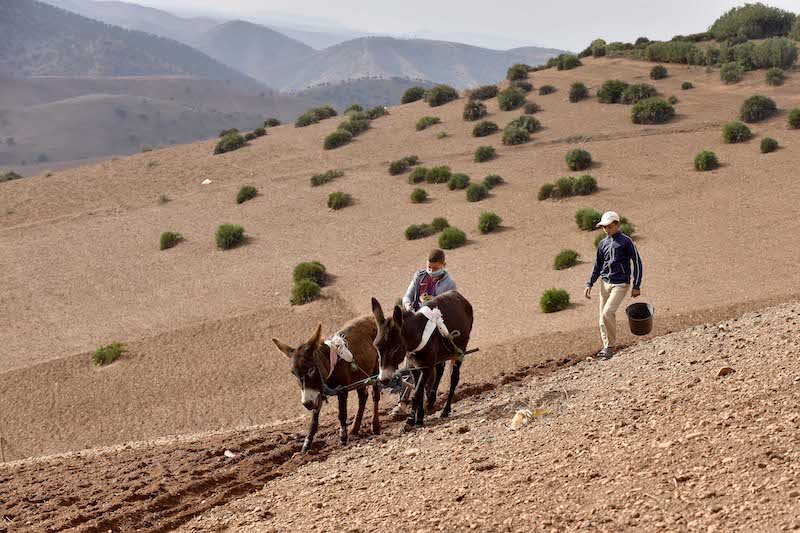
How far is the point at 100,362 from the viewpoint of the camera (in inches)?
805

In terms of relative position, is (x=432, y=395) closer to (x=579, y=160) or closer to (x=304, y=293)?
(x=304, y=293)

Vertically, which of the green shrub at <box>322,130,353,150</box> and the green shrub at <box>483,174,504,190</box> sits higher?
the green shrub at <box>322,130,353,150</box>

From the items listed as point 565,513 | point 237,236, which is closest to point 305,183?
point 237,236

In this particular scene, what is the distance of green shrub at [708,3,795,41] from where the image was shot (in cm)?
6106

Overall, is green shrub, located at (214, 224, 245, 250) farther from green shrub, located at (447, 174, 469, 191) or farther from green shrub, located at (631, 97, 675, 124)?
green shrub, located at (631, 97, 675, 124)

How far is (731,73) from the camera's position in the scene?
48500 mm

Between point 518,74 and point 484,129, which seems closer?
point 484,129

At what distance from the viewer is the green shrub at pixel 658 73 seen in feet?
169

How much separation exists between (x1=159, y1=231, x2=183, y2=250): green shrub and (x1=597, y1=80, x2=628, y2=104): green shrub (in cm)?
2788

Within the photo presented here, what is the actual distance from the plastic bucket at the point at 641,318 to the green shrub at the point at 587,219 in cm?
1474

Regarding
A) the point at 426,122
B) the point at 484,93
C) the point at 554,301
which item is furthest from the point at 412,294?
the point at 484,93

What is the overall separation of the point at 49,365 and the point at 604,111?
35.7m

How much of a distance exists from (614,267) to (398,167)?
30583mm

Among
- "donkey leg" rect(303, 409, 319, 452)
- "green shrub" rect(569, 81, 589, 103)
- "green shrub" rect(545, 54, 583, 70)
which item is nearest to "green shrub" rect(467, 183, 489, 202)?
"green shrub" rect(569, 81, 589, 103)
